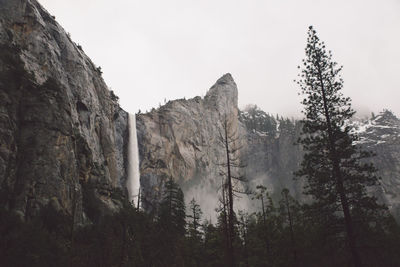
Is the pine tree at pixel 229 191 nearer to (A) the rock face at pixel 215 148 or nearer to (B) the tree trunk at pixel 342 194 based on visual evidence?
(B) the tree trunk at pixel 342 194

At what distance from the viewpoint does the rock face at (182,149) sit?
78812mm

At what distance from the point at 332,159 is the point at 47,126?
2776cm

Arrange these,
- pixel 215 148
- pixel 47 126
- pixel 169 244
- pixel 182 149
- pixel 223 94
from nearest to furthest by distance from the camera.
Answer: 1. pixel 169 244
2. pixel 47 126
3. pixel 182 149
4. pixel 215 148
5. pixel 223 94

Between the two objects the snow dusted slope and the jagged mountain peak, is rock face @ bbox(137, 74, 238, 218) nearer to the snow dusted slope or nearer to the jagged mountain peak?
the jagged mountain peak

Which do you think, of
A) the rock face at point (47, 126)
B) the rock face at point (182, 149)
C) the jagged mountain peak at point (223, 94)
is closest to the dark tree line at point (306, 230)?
the rock face at point (47, 126)

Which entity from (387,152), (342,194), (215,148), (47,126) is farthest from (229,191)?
(387,152)

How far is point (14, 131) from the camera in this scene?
99.5 feet

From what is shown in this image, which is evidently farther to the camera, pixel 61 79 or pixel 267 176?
pixel 267 176

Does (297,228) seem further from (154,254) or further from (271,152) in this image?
(271,152)

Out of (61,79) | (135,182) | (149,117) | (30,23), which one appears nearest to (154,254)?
(61,79)

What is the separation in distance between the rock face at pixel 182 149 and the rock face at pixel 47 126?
25313 millimetres

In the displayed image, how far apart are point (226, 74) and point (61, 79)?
9417 centimetres

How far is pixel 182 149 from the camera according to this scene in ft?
293

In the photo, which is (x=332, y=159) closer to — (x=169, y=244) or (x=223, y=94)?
(x=169, y=244)
